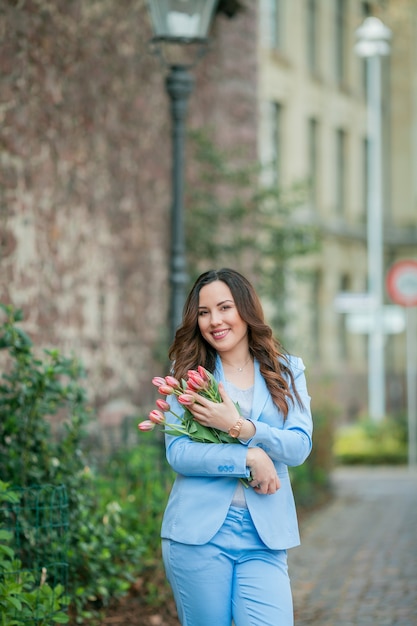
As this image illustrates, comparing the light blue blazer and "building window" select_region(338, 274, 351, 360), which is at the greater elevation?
"building window" select_region(338, 274, 351, 360)

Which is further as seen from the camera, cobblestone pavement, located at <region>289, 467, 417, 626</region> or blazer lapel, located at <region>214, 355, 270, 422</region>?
cobblestone pavement, located at <region>289, 467, 417, 626</region>

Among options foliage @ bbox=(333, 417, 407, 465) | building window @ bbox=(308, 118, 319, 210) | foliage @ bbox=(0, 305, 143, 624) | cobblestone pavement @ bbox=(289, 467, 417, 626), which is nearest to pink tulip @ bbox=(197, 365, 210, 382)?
foliage @ bbox=(0, 305, 143, 624)

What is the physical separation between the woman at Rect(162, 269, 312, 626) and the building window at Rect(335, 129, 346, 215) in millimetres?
33845

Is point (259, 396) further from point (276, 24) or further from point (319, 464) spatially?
point (276, 24)

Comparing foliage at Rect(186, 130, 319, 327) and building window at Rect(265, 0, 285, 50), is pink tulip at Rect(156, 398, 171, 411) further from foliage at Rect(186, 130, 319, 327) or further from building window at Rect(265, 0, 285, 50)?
building window at Rect(265, 0, 285, 50)

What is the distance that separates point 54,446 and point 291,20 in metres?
27.9

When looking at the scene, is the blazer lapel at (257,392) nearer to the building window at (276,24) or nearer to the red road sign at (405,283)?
the red road sign at (405,283)

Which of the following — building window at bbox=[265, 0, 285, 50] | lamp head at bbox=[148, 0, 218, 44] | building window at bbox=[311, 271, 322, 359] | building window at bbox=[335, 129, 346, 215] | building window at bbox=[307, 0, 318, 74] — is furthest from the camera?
building window at bbox=[335, 129, 346, 215]

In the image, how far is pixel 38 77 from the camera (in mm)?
9961

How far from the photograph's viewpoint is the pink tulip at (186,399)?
4320mm

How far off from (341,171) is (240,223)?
78.9 feet

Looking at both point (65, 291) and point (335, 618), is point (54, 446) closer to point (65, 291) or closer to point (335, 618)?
point (335, 618)

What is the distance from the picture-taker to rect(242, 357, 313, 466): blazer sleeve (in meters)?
4.39

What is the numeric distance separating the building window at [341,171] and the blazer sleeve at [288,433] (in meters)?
33.9
